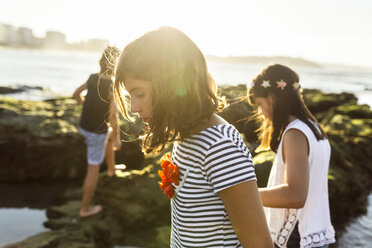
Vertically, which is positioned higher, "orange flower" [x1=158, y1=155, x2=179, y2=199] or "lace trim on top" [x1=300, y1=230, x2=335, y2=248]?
"orange flower" [x1=158, y1=155, x2=179, y2=199]

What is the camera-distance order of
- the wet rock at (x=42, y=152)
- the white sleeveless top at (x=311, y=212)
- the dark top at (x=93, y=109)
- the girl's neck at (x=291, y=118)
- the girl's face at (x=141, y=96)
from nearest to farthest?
1. the girl's face at (x=141, y=96)
2. the white sleeveless top at (x=311, y=212)
3. the girl's neck at (x=291, y=118)
4. the dark top at (x=93, y=109)
5. the wet rock at (x=42, y=152)

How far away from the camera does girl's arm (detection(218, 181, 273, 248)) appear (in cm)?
114

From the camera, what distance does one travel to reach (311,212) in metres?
2.12

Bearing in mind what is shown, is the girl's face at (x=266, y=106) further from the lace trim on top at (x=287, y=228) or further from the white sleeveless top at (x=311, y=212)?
the lace trim on top at (x=287, y=228)

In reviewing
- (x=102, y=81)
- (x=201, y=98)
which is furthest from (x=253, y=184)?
(x=102, y=81)

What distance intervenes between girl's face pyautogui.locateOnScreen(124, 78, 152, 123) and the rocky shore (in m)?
1.75

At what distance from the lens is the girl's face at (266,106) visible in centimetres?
237

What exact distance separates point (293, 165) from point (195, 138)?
2.97 ft

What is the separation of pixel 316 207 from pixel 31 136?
6432 mm

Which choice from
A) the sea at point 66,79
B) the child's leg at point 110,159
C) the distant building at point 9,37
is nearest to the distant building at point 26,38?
the distant building at point 9,37

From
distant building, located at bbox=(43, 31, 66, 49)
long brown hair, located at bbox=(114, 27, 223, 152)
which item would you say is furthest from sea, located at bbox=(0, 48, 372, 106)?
distant building, located at bbox=(43, 31, 66, 49)

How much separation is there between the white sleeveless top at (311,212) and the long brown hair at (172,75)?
1.01 meters

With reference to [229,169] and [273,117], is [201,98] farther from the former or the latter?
[273,117]

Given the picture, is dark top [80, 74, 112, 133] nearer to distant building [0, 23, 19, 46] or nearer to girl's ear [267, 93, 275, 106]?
girl's ear [267, 93, 275, 106]
